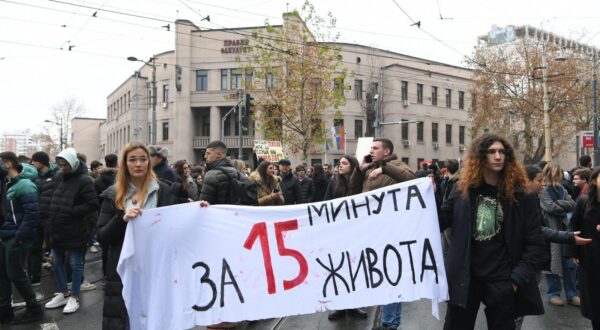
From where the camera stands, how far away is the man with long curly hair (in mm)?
3393

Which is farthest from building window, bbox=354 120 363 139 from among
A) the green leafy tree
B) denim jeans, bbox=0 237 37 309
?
denim jeans, bbox=0 237 37 309

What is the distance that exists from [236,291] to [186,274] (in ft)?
1.40

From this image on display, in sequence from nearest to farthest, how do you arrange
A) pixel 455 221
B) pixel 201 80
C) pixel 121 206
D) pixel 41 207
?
1. pixel 455 221
2. pixel 121 206
3. pixel 41 207
4. pixel 201 80

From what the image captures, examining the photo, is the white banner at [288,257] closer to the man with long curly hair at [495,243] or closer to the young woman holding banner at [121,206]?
the young woman holding banner at [121,206]

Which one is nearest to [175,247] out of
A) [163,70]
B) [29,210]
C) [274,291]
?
[274,291]

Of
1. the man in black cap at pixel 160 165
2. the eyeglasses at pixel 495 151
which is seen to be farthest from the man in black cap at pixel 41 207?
the eyeglasses at pixel 495 151

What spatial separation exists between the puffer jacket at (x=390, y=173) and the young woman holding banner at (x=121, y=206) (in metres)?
2.09

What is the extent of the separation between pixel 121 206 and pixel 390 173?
7.97 feet

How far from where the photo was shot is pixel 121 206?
3863 millimetres

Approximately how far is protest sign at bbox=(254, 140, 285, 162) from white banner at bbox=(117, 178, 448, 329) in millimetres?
14968

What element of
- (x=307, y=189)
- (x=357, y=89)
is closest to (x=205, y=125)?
(x=357, y=89)

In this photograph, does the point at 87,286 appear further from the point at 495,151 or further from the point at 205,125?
the point at 205,125

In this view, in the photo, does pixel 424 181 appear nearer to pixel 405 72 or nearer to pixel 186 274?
pixel 186 274

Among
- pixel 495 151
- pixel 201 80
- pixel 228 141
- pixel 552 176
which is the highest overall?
pixel 201 80
